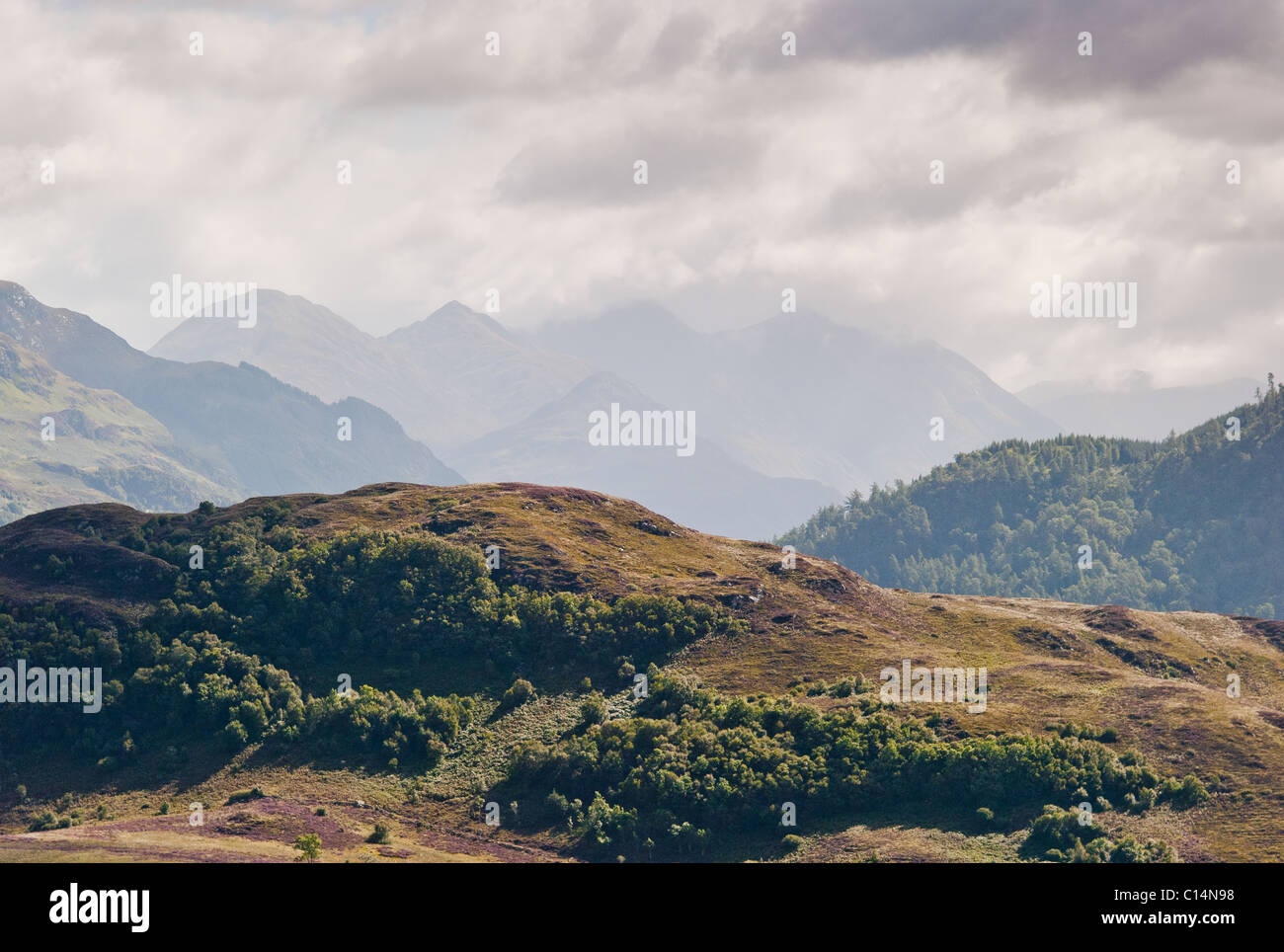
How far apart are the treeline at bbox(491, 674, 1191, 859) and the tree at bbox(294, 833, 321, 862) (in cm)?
2801

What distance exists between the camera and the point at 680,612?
163250mm

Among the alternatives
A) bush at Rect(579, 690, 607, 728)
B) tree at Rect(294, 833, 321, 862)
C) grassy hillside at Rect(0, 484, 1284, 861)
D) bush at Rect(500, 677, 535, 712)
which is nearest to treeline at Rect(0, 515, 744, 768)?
grassy hillside at Rect(0, 484, 1284, 861)

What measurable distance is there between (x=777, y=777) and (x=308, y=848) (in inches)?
1772

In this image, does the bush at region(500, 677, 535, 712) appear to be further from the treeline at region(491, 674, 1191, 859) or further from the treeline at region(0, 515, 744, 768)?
the treeline at region(491, 674, 1191, 859)

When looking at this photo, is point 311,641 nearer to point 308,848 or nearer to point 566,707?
A: point 566,707

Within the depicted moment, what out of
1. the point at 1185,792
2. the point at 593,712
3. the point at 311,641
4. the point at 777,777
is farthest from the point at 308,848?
the point at 1185,792

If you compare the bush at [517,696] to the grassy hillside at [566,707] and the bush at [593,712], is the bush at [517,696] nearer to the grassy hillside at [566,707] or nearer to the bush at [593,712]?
the grassy hillside at [566,707]

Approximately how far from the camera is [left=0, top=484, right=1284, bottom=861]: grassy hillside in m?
119

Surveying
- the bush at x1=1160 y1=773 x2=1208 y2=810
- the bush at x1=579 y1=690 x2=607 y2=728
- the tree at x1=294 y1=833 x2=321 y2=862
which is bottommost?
the tree at x1=294 y1=833 x2=321 y2=862

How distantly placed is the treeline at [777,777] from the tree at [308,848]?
91.9 feet

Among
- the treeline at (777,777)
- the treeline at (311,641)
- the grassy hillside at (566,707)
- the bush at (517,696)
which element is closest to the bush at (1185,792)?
the treeline at (777,777)

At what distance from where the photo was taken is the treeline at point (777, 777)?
396 feet
